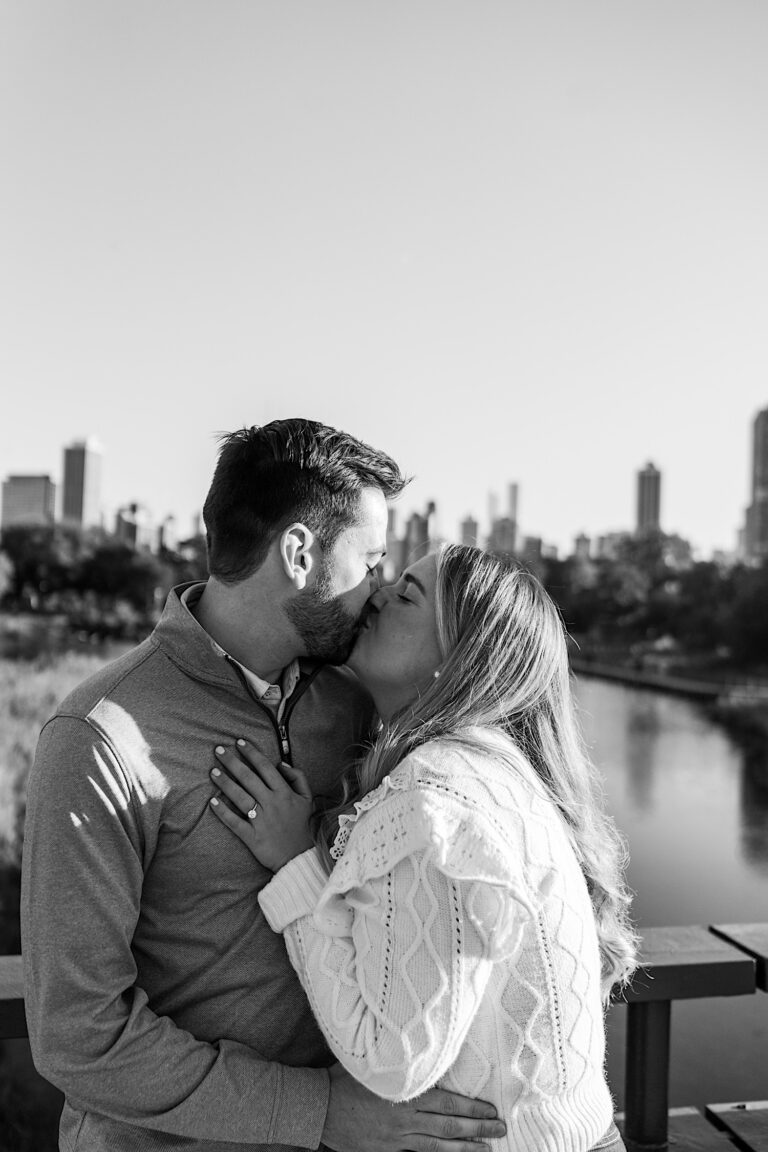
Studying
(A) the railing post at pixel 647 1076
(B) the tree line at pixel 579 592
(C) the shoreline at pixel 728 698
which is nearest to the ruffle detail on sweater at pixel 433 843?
(A) the railing post at pixel 647 1076

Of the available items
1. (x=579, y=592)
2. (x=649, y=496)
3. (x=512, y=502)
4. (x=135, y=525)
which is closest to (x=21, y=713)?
(x=135, y=525)

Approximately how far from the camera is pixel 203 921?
1.33m

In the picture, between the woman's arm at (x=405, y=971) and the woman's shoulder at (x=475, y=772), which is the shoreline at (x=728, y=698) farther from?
the woman's arm at (x=405, y=971)

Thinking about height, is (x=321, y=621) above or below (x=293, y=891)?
above

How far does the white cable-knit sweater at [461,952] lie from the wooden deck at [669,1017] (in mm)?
439

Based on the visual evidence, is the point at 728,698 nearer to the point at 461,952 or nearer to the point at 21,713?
the point at 21,713

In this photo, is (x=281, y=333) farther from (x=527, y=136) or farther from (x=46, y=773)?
(x=46, y=773)

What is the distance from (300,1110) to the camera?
126 cm

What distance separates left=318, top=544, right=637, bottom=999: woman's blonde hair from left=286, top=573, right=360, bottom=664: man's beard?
154 mm

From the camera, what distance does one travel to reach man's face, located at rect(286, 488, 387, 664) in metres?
1.48

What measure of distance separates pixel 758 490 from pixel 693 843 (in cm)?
2051

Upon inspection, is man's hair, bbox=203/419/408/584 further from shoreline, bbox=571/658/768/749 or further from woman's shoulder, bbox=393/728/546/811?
shoreline, bbox=571/658/768/749

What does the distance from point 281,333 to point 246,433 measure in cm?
707

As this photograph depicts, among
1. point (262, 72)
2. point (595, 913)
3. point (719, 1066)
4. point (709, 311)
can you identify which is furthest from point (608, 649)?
point (595, 913)
